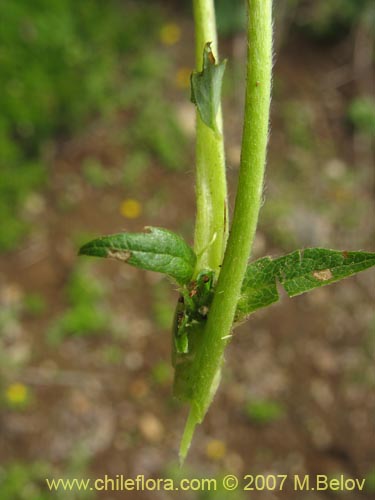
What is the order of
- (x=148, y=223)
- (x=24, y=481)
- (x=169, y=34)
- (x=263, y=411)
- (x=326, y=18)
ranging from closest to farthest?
(x=24, y=481)
(x=263, y=411)
(x=148, y=223)
(x=169, y=34)
(x=326, y=18)

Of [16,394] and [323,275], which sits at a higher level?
[16,394]

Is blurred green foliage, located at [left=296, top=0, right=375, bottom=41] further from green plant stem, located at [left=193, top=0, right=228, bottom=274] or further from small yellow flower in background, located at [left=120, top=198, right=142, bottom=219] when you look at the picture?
green plant stem, located at [left=193, top=0, right=228, bottom=274]

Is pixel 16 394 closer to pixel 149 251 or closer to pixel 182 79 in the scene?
pixel 182 79

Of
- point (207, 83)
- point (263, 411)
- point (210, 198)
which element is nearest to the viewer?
point (207, 83)

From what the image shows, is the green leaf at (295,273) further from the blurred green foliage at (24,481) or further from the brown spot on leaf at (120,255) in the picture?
the blurred green foliage at (24,481)

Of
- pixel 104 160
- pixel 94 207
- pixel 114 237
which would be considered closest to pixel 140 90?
pixel 104 160

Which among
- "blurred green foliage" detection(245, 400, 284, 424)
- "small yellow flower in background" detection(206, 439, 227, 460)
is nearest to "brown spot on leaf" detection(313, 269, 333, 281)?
"small yellow flower in background" detection(206, 439, 227, 460)

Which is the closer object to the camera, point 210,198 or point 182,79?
point 210,198

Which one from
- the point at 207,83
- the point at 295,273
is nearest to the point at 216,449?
the point at 295,273
